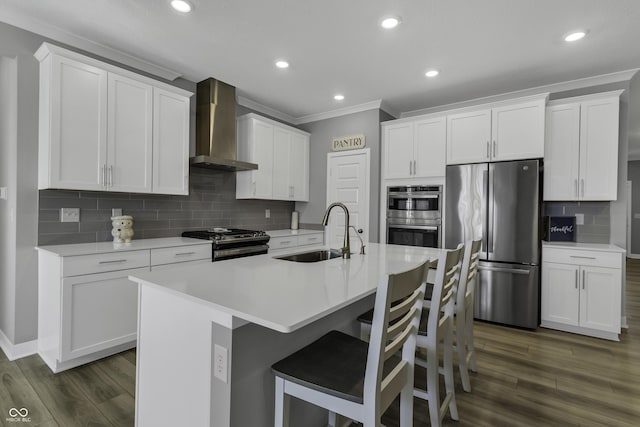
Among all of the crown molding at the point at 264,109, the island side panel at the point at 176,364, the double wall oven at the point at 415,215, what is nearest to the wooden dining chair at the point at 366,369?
the island side panel at the point at 176,364

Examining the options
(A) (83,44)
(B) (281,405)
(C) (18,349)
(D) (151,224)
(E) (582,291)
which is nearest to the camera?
(B) (281,405)

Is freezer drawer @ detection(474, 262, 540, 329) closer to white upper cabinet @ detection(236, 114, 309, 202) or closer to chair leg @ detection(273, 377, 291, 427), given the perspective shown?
white upper cabinet @ detection(236, 114, 309, 202)

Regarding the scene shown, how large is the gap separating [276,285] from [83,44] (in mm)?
2963

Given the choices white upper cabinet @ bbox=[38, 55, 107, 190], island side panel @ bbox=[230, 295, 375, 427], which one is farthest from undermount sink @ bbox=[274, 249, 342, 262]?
white upper cabinet @ bbox=[38, 55, 107, 190]

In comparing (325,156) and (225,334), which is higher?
(325,156)

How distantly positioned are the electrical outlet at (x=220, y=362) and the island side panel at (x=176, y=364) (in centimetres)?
2

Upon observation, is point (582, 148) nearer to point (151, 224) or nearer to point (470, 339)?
point (470, 339)

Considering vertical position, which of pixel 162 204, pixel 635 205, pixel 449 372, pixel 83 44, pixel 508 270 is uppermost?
pixel 83 44

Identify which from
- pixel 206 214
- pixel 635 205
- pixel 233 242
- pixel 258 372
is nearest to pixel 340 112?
pixel 206 214

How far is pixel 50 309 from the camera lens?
2.36 m

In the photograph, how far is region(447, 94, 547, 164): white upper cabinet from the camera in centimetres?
332

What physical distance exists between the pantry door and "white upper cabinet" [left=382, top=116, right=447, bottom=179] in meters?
0.33

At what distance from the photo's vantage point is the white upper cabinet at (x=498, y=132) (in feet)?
10.9

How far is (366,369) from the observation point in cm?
107
